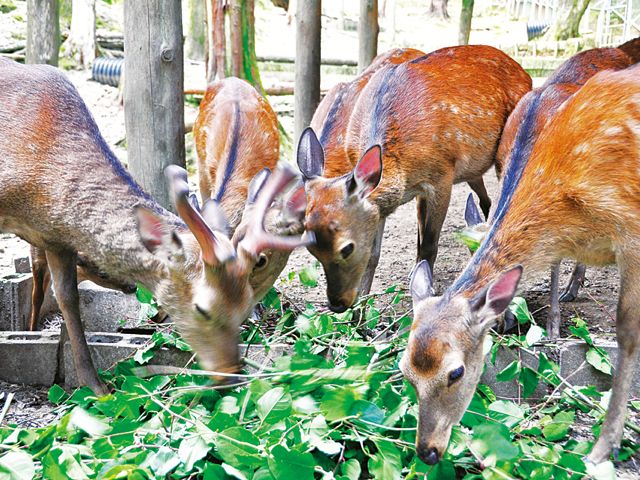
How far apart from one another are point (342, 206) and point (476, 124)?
5.74 feet

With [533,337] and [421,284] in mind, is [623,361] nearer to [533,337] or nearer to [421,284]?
[533,337]

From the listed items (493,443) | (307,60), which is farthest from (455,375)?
(307,60)

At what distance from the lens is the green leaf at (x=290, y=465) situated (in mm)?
3531

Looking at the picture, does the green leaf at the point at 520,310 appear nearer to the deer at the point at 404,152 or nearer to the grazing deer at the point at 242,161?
the deer at the point at 404,152

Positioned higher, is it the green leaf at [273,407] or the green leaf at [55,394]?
the green leaf at [273,407]

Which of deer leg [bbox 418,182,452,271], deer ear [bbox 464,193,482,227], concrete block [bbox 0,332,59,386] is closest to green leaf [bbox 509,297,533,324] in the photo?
deer ear [bbox 464,193,482,227]

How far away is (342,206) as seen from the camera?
597 centimetres

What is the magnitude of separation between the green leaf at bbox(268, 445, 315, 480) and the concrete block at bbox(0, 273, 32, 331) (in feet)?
10.9

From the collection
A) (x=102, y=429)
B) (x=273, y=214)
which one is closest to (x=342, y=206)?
(x=273, y=214)

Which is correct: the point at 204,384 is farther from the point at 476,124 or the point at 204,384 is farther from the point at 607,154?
the point at 476,124

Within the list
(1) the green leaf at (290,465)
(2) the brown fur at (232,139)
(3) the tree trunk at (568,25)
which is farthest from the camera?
(3) the tree trunk at (568,25)

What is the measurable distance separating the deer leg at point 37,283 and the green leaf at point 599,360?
12.4ft

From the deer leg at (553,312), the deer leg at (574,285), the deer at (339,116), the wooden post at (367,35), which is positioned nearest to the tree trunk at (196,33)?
the wooden post at (367,35)

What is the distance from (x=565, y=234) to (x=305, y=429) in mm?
1815
